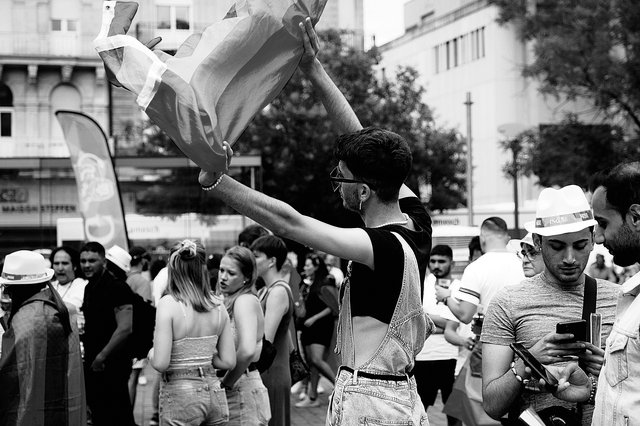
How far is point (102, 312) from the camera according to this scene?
9680mm

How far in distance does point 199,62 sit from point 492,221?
6.19m

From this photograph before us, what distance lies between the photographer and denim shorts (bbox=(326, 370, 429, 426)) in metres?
3.93

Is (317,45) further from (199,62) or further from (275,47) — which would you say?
(199,62)

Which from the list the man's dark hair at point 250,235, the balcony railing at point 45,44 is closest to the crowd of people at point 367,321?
the man's dark hair at point 250,235

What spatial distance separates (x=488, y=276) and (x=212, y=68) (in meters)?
4.70

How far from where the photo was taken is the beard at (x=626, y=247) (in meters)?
3.70

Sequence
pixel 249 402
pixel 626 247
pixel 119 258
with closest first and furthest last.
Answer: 1. pixel 626 247
2. pixel 249 402
3. pixel 119 258

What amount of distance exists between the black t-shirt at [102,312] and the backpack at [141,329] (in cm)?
8

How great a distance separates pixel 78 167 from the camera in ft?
65.2

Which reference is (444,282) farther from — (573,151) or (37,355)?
(573,151)

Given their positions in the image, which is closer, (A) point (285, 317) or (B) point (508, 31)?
(A) point (285, 317)

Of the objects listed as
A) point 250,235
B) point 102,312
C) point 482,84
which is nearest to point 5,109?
point 482,84

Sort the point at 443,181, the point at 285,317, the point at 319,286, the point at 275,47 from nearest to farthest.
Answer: the point at 275,47 < the point at 285,317 < the point at 319,286 < the point at 443,181

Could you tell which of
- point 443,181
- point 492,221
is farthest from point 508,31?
point 492,221
